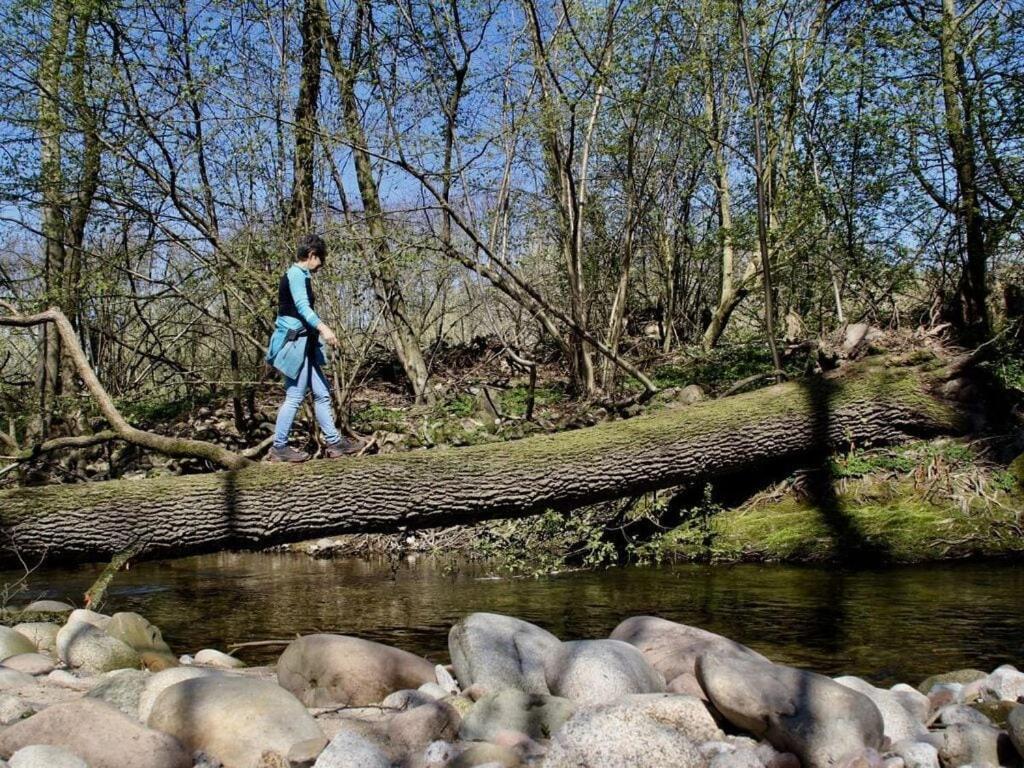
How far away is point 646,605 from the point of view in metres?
6.81

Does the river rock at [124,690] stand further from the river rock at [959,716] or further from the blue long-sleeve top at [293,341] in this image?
the blue long-sleeve top at [293,341]

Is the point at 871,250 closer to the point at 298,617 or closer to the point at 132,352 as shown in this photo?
the point at 298,617

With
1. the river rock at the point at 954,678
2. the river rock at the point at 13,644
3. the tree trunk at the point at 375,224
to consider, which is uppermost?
the tree trunk at the point at 375,224

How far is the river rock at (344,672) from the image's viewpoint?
443 centimetres

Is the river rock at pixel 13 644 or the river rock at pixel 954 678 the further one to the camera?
the river rock at pixel 13 644

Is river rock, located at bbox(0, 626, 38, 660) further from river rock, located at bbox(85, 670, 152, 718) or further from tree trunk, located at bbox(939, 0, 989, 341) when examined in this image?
tree trunk, located at bbox(939, 0, 989, 341)

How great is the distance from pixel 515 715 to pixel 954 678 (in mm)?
2222

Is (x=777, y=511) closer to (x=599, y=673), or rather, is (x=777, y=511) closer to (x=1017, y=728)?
(x=599, y=673)

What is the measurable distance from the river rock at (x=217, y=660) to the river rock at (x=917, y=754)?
11.5 feet

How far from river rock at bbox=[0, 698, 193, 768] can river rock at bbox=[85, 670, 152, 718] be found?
1.75ft

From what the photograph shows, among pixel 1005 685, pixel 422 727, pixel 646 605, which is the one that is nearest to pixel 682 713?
pixel 422 727

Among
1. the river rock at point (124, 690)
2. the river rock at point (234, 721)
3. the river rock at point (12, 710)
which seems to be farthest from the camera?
the river rock at point (124, 690)

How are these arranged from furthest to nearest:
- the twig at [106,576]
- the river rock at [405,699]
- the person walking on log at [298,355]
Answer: the person walking on log at [298,355] → the twig at [106,576] → the river rock at [405,699]

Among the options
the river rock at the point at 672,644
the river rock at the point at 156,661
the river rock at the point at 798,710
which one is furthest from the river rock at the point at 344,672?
the river rock at the point at 798,710
